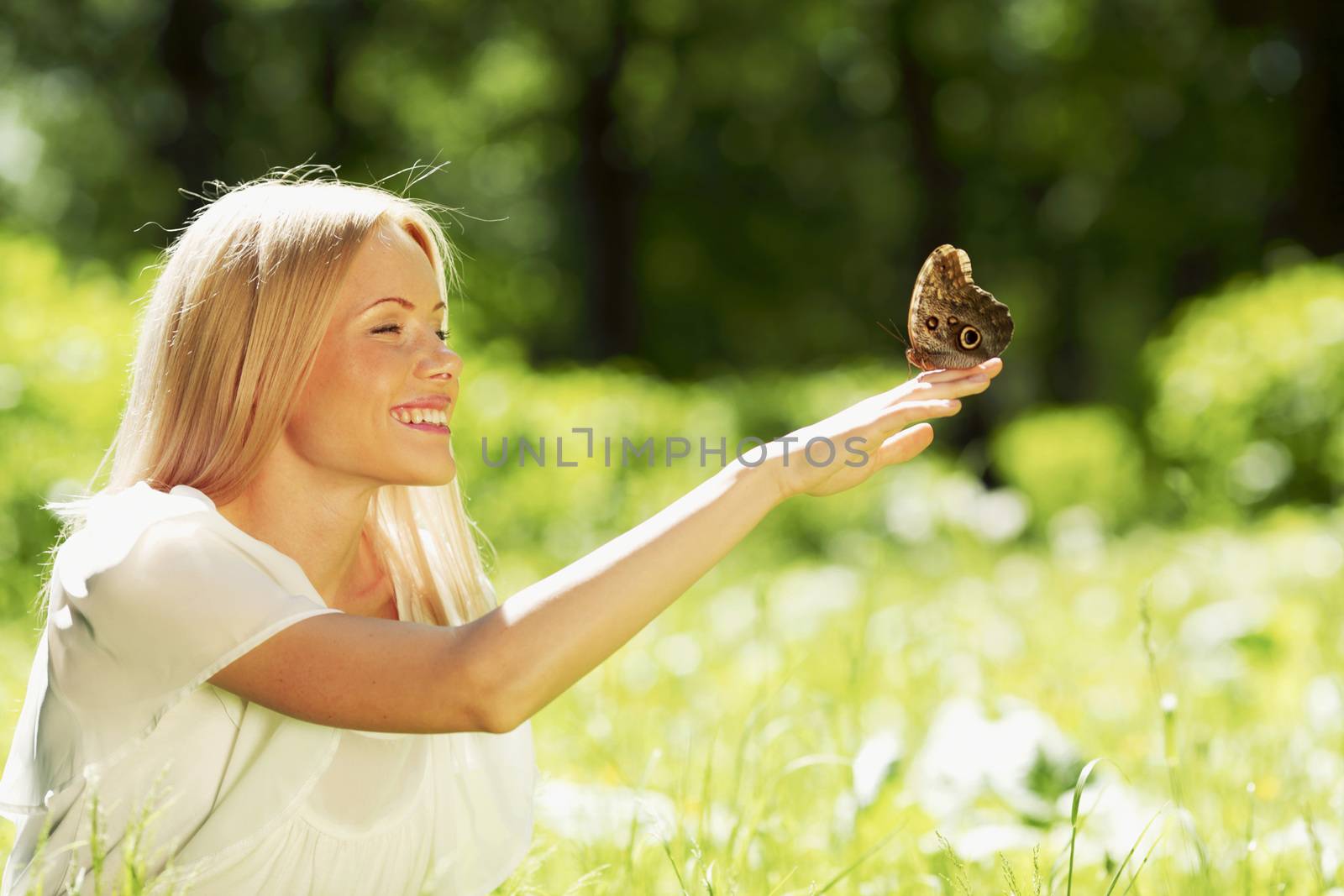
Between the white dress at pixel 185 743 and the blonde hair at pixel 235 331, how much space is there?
0.30ft

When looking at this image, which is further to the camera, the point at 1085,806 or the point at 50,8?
the point at 50,8

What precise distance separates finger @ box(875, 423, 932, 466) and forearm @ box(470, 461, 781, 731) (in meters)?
0.39

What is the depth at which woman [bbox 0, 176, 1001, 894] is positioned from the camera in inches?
62.5

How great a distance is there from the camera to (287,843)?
1.80m

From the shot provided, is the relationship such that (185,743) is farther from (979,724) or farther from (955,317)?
(979,724)

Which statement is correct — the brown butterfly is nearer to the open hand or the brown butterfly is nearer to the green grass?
the open hand

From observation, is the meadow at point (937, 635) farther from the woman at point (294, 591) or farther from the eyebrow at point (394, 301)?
the eyebrow at point (394, 301)

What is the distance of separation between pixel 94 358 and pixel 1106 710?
4.49 metres

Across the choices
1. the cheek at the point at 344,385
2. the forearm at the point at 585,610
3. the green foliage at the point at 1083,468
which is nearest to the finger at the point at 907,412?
the forearm at the point at 585,610

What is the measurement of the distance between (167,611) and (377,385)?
446 mm

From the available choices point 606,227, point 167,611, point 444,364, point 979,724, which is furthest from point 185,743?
point 606,227

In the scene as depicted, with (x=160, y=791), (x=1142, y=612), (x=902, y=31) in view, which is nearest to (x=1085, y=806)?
(x=1142, y=612)

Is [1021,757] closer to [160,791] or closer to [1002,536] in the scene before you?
[160,791]

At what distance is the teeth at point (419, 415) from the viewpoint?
1916 mm
